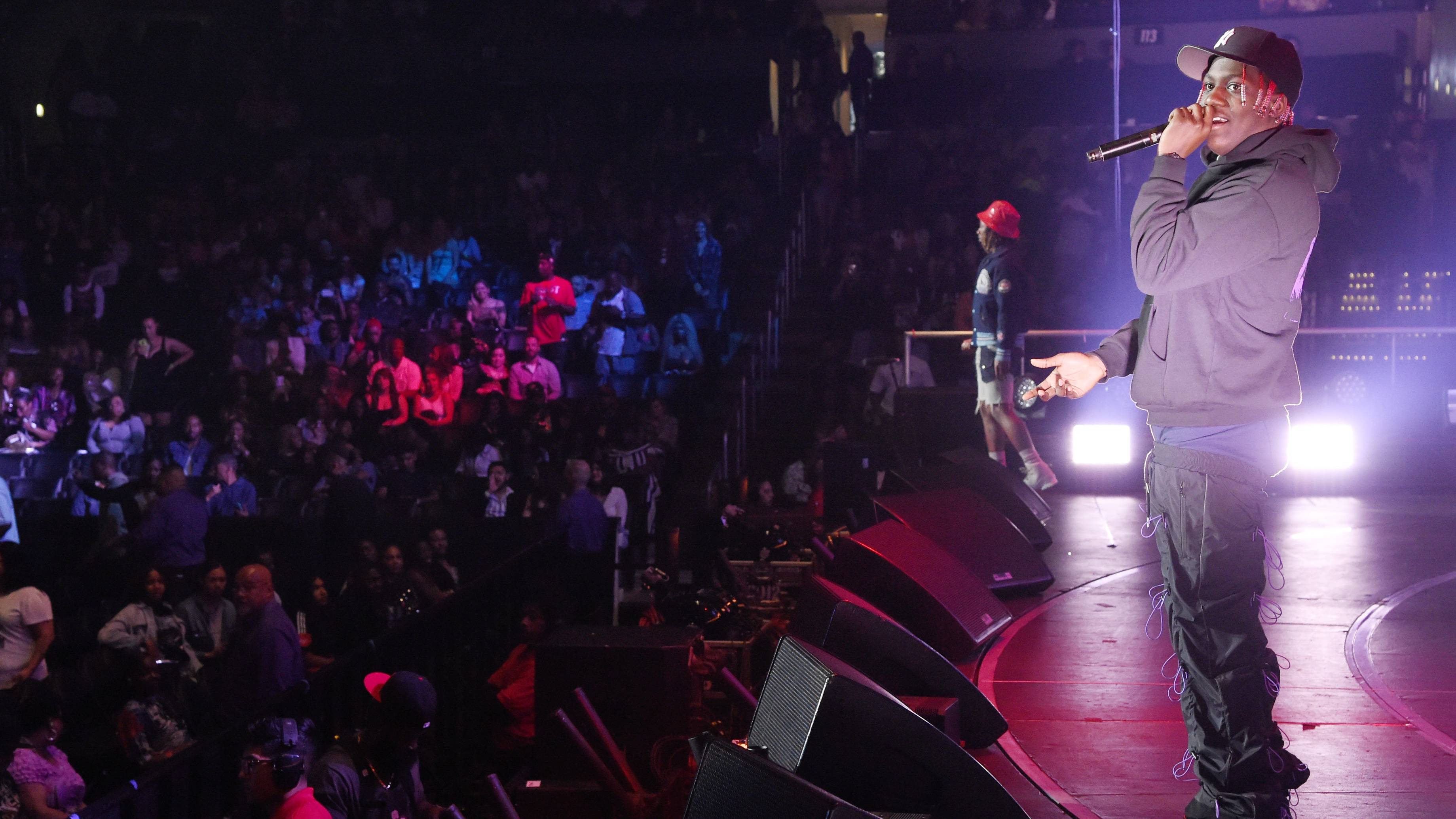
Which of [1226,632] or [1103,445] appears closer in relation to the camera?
[1226,632]

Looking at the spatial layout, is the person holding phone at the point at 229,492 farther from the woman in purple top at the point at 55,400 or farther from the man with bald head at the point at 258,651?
the man with bald head at the point at 258,651

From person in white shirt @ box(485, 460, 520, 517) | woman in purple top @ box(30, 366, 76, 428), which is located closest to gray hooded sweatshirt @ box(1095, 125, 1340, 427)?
person in white shirt @ box(485, 460, 520, 517)

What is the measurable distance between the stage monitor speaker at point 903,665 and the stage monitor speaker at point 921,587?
836mm

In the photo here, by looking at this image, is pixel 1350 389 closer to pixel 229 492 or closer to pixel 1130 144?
pixel 1130 144

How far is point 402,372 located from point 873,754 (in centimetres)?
983

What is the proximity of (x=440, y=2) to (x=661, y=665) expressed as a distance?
17.9 m

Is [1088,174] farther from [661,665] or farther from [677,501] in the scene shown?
[661,665]

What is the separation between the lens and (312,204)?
643 inches

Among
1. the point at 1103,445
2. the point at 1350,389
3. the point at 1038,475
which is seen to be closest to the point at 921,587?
the point at 1038,475

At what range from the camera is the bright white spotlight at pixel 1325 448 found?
875 centimetres

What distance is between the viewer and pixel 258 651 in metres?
6.45

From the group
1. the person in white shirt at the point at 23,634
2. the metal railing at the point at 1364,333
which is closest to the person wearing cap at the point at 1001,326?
the metal railing at the point at 1364,333

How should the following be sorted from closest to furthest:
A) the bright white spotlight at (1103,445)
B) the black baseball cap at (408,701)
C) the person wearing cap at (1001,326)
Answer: the black baseball cap at (408,701)
the person wearing cap at (1001,326)
the bright white spotlight at (1103,445)

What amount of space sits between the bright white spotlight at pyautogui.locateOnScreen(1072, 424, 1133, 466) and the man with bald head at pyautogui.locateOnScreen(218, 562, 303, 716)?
521cm
